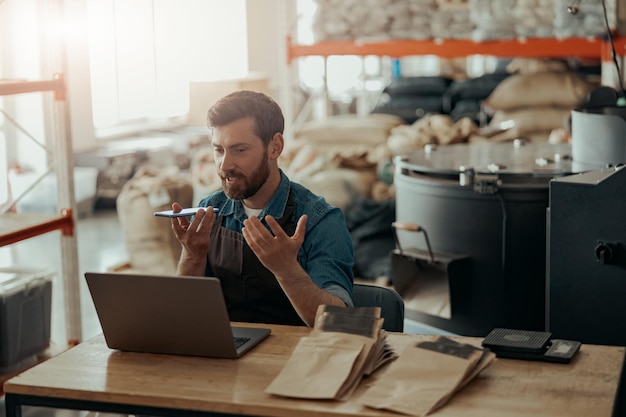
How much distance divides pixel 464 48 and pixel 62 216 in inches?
137

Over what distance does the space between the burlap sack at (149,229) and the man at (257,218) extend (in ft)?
10.1

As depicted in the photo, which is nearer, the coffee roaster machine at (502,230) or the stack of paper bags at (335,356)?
the stack of paper bags at (335,356)

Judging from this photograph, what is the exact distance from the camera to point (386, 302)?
8.64 ft

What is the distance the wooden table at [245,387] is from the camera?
186 centimetres

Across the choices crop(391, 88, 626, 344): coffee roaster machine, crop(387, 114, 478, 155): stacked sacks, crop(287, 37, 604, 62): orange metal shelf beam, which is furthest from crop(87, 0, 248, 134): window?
crop(391, 88, 626, 344): coffee roaster machine

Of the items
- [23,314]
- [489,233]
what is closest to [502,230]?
[489,233]

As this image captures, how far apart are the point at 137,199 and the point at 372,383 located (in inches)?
163

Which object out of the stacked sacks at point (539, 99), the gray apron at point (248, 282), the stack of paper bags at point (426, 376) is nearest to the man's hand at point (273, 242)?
the gray apron at point (248, 282)

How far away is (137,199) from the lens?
593 cm

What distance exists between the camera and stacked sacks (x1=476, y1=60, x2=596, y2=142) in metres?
7.70

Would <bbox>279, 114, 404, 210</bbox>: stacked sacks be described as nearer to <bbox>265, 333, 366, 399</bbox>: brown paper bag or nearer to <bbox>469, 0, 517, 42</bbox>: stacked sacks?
<bbox>469, 0, 517, 42</bbox>: stacked sacks

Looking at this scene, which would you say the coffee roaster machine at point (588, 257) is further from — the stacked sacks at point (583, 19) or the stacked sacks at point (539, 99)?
the stacked sacks at point (539, 99)

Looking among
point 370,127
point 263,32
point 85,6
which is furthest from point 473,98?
point 85,6

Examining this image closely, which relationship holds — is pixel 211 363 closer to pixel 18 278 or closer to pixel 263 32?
pixel 18 278
